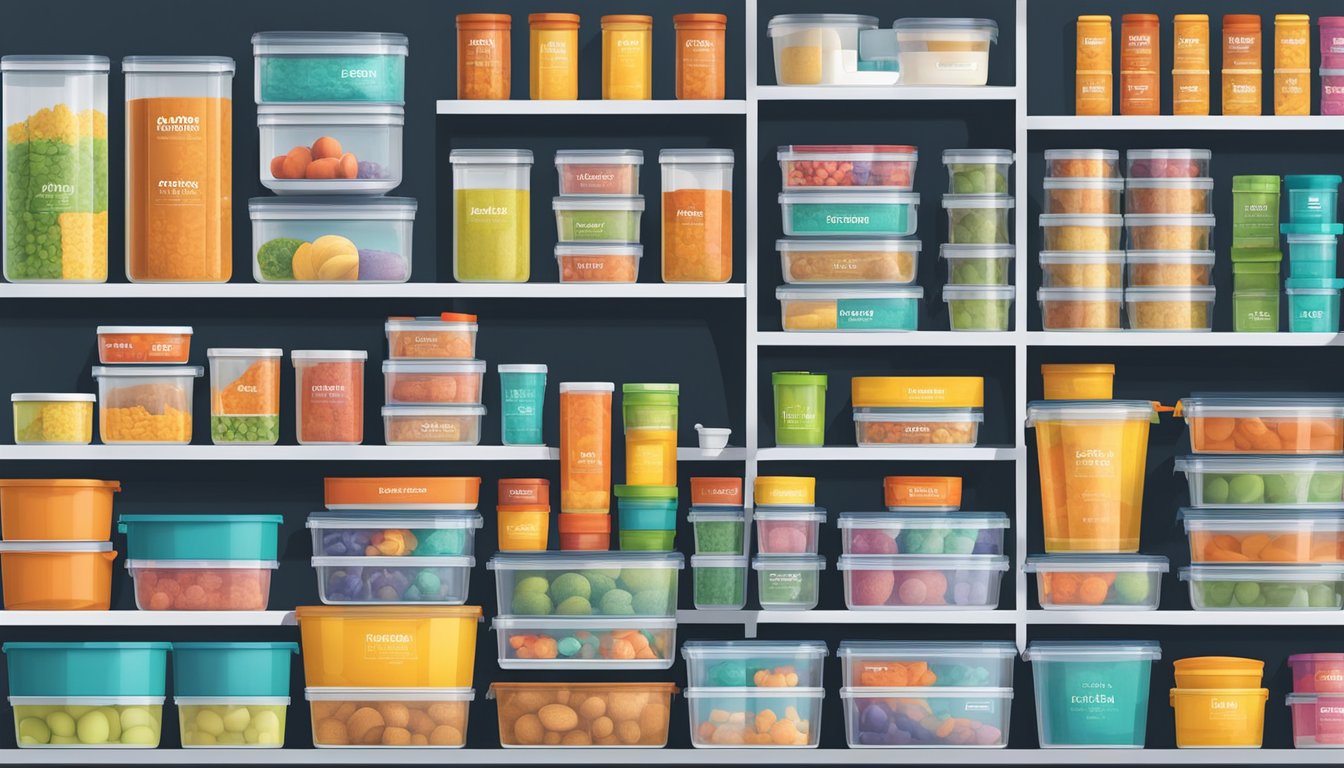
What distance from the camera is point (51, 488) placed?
4227mm

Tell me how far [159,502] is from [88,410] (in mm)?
336

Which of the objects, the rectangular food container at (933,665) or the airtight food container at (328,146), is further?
the airtight food container at (328,146)

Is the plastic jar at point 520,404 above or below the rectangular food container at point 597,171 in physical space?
below

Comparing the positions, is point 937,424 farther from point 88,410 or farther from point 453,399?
point 88,410

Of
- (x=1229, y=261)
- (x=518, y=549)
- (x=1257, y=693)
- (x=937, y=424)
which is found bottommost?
(x=1257, y=693)

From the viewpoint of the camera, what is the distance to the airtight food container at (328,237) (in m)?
4.25

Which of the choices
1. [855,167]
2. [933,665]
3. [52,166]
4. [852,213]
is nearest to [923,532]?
[933,665]

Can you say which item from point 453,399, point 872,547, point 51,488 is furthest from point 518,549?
point 51,488

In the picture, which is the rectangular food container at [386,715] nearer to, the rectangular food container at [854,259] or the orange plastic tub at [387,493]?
the orange plastic tub at [387,493]

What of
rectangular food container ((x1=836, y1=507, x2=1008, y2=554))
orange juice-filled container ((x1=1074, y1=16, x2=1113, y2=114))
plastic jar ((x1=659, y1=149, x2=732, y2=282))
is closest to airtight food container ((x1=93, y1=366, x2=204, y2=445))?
plastic jar ((x1=659, y1=149, x2=732, y2=282))

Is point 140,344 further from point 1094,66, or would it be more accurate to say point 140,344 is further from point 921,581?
point 1094,66

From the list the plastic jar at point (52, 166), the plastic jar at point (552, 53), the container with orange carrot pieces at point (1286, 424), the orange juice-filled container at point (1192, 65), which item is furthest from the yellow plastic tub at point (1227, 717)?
the plastic jar at point (52, 166)

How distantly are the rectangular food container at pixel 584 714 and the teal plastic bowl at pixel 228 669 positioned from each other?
1.75 feet

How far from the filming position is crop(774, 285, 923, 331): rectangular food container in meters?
4.24
